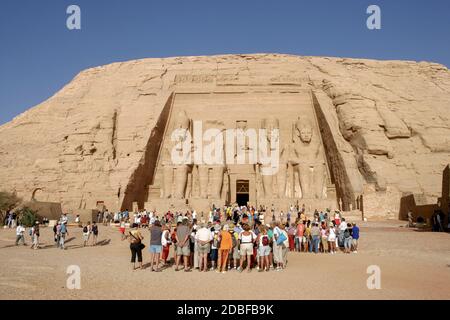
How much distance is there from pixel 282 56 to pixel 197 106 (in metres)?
7.02

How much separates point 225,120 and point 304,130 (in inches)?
176

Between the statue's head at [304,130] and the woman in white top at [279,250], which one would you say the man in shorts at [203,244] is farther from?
the statue's head at [304,130]

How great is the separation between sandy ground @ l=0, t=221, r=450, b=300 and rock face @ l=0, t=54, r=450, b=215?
8620 millimetres

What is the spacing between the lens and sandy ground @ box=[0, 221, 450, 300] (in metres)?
6.17

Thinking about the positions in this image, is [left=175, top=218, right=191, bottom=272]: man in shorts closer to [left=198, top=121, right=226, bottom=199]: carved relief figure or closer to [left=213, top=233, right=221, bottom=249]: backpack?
[left=213, top=233, right=221, bottom=249]: backpack

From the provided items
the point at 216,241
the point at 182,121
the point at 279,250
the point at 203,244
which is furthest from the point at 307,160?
the point at 203,244

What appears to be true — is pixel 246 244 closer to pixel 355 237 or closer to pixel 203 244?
pixel 203 244

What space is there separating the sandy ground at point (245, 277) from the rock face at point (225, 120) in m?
8.62

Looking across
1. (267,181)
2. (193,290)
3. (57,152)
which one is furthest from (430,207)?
(57,152)

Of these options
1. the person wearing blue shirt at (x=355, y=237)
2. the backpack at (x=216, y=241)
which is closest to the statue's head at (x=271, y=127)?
the person wearing blue shirt at (x=355, y=237)

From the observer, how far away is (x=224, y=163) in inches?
926

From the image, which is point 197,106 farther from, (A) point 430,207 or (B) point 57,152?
(A) point 430,207

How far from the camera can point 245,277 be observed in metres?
7.76

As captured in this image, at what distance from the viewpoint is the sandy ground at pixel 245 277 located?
617 cm
